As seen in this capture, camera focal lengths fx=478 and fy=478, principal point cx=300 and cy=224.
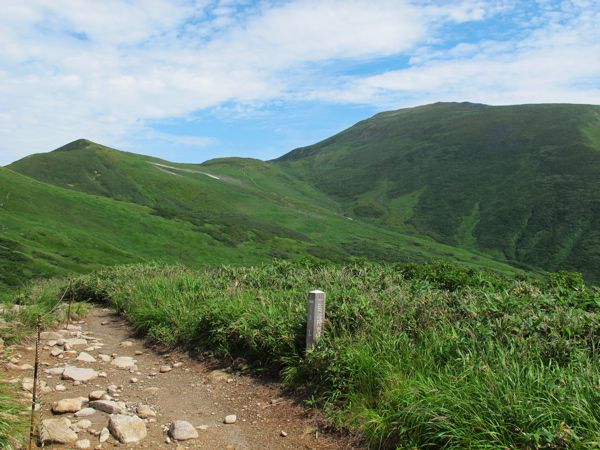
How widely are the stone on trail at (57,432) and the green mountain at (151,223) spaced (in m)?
54.7

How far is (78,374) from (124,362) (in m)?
0.96

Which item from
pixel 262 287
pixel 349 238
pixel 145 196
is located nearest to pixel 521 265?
pixel 349 238

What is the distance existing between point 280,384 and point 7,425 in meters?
3.58

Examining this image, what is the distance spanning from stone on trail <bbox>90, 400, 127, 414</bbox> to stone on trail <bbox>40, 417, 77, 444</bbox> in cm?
63

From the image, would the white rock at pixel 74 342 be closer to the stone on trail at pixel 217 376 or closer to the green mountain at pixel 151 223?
the stone on trail at pixel 217 376

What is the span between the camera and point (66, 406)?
242 inches

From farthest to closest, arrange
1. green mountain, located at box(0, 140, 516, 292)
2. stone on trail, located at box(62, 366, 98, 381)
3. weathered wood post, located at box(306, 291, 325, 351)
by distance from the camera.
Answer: green mountain, located at box(0, 140, 516, 292)
stone on trail, located at box(62, 366, 98, 381)
weathered wood post, located at box(306, 291, 325, 351)

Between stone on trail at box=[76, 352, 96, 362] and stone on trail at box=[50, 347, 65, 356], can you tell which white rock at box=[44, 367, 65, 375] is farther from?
stone on trail at box=[50, 347, 65, 356]

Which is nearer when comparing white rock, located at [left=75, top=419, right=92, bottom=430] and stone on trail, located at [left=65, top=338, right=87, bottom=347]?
white rock, located at [left=75, top=419, right=92, bottom=430]

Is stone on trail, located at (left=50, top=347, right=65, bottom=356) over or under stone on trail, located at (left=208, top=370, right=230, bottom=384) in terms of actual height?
over

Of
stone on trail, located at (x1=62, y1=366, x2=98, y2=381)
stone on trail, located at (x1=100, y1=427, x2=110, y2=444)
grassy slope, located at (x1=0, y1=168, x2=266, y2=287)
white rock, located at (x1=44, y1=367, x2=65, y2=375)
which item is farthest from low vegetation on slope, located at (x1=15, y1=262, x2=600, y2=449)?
grassy slope, located at (x1=0, y1=168, x2=266, y2=287)

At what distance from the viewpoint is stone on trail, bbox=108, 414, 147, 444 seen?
5.55 m

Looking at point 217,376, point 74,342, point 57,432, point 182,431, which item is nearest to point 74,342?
point 74,342

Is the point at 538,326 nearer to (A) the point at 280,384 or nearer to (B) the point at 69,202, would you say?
(A) the point at 280,384
